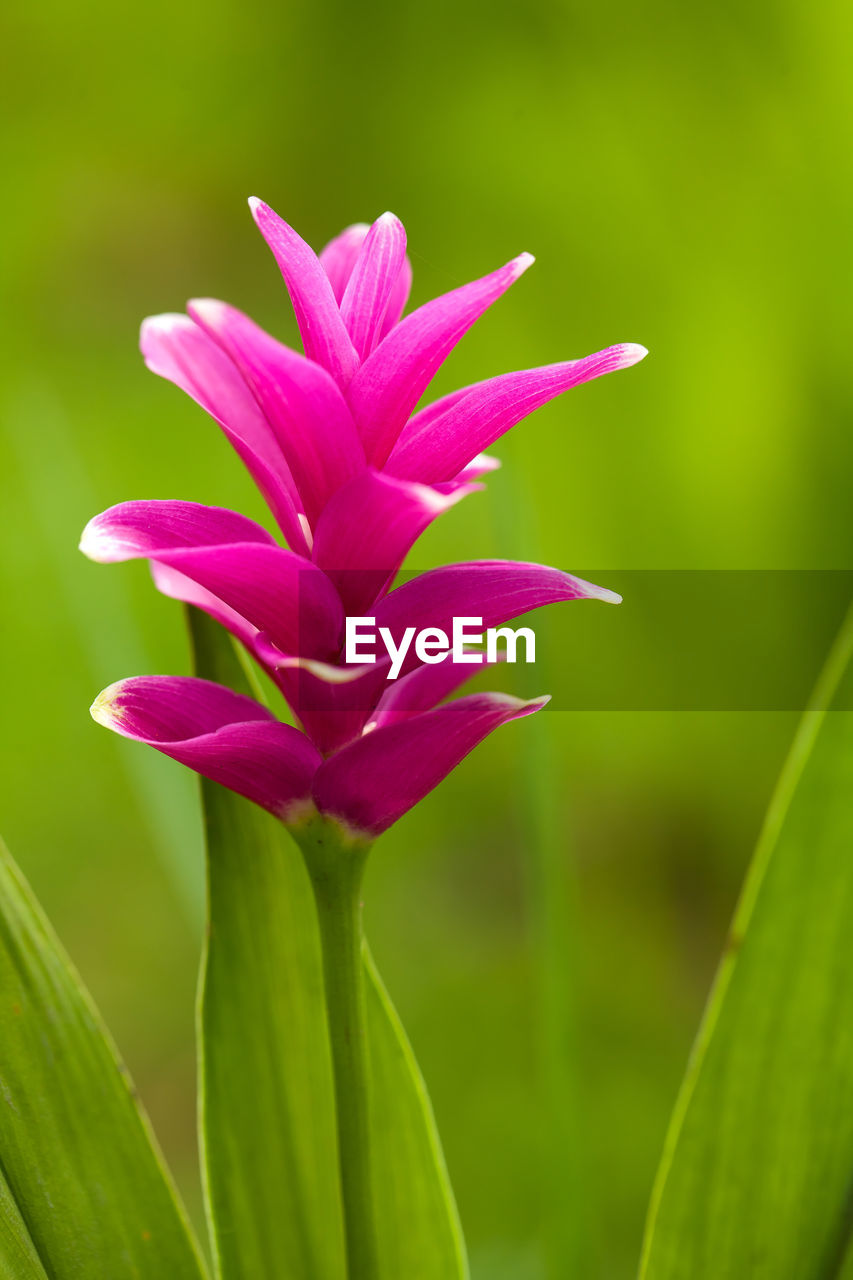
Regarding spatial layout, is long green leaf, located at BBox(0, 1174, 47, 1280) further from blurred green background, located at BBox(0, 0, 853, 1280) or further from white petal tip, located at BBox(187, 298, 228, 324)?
blurred green background, located at BBox(0, 0, 853, 1280)

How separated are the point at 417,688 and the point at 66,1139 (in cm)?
15

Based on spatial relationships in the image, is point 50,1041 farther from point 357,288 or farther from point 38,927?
point 357,288

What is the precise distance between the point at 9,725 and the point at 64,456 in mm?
382

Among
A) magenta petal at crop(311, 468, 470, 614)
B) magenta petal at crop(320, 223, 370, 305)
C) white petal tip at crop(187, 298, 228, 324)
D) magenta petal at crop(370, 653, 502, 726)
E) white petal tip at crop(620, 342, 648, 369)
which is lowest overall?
magenta petal at crop(370, 653, 502, 726)

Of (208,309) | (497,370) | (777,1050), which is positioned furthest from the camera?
(497,370)

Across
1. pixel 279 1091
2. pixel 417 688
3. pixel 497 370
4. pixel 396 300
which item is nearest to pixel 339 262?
pixel 396 300

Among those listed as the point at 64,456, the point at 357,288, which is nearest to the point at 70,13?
the point at 64,456

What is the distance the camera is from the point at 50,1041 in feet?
0.85

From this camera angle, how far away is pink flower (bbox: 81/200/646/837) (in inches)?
7.9

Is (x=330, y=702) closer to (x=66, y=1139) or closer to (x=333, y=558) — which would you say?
(x=333, y=558)

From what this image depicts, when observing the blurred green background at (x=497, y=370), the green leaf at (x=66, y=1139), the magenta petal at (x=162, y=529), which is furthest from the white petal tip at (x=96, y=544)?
the blurred green background at (x=497, y=370)

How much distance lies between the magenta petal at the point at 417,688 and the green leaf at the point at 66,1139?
117 mm

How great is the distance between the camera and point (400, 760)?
205 millimetres

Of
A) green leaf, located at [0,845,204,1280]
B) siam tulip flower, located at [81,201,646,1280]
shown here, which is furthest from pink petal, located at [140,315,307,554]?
green leaf, located at [0,845,204,1280]
